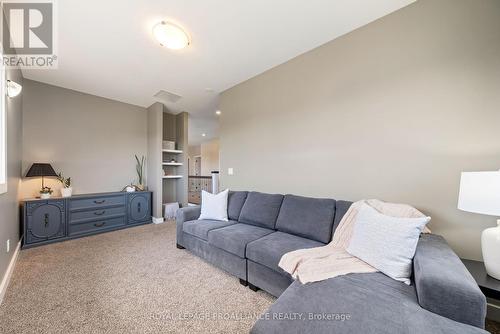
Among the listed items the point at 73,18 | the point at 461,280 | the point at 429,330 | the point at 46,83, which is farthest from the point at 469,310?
the point at 46,83

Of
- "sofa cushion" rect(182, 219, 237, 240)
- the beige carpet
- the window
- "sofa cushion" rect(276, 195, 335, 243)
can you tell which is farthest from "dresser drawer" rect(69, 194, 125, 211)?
"sofa cushion" rect(276, 195, 335, 243)

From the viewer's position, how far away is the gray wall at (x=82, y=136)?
3227 millimetres

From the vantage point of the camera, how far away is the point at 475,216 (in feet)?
4.95

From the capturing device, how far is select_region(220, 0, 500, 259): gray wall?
1.52 m

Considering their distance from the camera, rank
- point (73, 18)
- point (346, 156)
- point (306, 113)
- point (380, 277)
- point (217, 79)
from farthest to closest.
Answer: point (217, 79) → point (306, 113) → point (346, 156) → point (73, 18) → point (380, 277)

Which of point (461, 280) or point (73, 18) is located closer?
point (461, 280)

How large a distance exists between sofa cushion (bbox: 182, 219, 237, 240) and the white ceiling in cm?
225

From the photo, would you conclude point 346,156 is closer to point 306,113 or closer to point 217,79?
point 306,113

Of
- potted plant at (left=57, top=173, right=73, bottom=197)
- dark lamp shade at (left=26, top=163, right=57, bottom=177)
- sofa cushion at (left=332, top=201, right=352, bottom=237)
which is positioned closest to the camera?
sofa cushion at (left=332, top=201, right=352, bottom=237)

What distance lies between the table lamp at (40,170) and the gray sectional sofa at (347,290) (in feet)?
10.5

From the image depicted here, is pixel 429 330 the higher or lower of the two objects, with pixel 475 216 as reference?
lower

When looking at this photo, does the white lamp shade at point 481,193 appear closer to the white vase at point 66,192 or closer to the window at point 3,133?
the window at point 3,133

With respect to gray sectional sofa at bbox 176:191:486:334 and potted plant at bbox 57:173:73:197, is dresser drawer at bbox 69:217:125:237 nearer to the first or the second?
potted plant at bbox 57:173:73:197

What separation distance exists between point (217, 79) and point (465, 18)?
9.33ft
